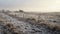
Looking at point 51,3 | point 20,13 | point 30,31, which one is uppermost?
point 51,3

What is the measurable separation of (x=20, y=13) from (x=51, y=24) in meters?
2.14

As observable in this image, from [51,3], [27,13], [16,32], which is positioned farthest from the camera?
[27,13]

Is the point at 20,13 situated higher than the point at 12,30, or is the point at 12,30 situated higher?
the point at 20,13

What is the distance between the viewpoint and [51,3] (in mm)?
5598

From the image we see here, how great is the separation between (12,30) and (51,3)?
7.48 ft

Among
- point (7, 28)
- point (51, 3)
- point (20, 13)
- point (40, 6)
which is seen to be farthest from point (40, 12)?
point (7, 28)

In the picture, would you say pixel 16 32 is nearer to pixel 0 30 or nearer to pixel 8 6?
pixel 0 30

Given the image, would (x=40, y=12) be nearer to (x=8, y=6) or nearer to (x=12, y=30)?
(x=8, y=6)

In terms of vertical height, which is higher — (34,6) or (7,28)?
(34,6)

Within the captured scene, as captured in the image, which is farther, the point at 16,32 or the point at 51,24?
the point at 51,24

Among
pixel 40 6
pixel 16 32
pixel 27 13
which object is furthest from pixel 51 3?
pixel 16 32

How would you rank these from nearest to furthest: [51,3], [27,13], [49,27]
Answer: [49,27], [51,3], [27,13]

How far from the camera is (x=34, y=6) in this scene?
19.0ft

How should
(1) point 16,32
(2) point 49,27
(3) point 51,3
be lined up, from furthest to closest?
(3) point 51,3
(2) point 49,27
(1) point 16,32
